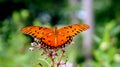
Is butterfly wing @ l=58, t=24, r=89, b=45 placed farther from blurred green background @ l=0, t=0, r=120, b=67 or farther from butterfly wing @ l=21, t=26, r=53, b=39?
blurred green background @ l=0, t=0, r=120, b=67

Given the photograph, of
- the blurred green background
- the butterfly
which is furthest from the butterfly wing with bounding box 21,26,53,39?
the blurred green background

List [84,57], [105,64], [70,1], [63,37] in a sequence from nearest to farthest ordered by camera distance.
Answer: [63,37] < [105,64] < [84,57] < [70,1]

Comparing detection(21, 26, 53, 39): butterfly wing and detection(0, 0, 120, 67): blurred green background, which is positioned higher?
detection(0, 0, 120, 67): blurred green background

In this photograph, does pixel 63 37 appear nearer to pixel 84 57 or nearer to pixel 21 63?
pixel 21 63

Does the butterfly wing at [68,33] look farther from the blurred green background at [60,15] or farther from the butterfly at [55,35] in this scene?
the blurred green background at [60,15]

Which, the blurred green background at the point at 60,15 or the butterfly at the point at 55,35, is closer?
the butterfly at the point at 55,35

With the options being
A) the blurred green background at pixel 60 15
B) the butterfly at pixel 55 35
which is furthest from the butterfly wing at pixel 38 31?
the blurred green background at pixel 60 15

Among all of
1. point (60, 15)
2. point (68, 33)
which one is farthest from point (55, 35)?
point (60, 15)

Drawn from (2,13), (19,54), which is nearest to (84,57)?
(2,13)
